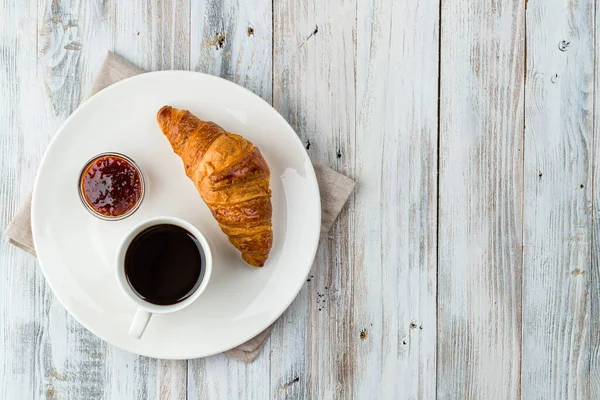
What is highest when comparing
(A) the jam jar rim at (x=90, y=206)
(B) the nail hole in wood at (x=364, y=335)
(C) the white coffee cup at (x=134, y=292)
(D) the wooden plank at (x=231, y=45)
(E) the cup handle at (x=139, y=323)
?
(D) the wooden plank at (x=231, y=45)

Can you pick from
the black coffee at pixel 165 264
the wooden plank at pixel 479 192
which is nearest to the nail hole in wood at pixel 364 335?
the wooden plank at pixel 479 192

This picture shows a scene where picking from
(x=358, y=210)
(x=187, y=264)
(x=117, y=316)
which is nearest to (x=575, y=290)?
(x=358, y=210)

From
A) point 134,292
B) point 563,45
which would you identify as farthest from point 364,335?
point 563,45

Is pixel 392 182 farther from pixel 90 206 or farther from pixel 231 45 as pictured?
pixel 90 206

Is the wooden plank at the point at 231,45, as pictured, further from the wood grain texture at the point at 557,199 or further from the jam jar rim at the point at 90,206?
the wood grain texture at the point at 557,199

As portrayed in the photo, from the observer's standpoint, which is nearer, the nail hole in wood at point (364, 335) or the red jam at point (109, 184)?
the red jam at point (109, 184)

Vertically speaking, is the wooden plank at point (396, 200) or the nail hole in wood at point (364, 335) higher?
the wooden plank at point (396, 200)

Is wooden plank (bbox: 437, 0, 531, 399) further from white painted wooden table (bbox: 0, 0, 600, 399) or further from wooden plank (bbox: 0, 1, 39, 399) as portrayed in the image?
wooden plank (bbox: 0, 1, 39, 399)

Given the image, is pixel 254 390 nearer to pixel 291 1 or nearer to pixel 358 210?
pixel 358 210
